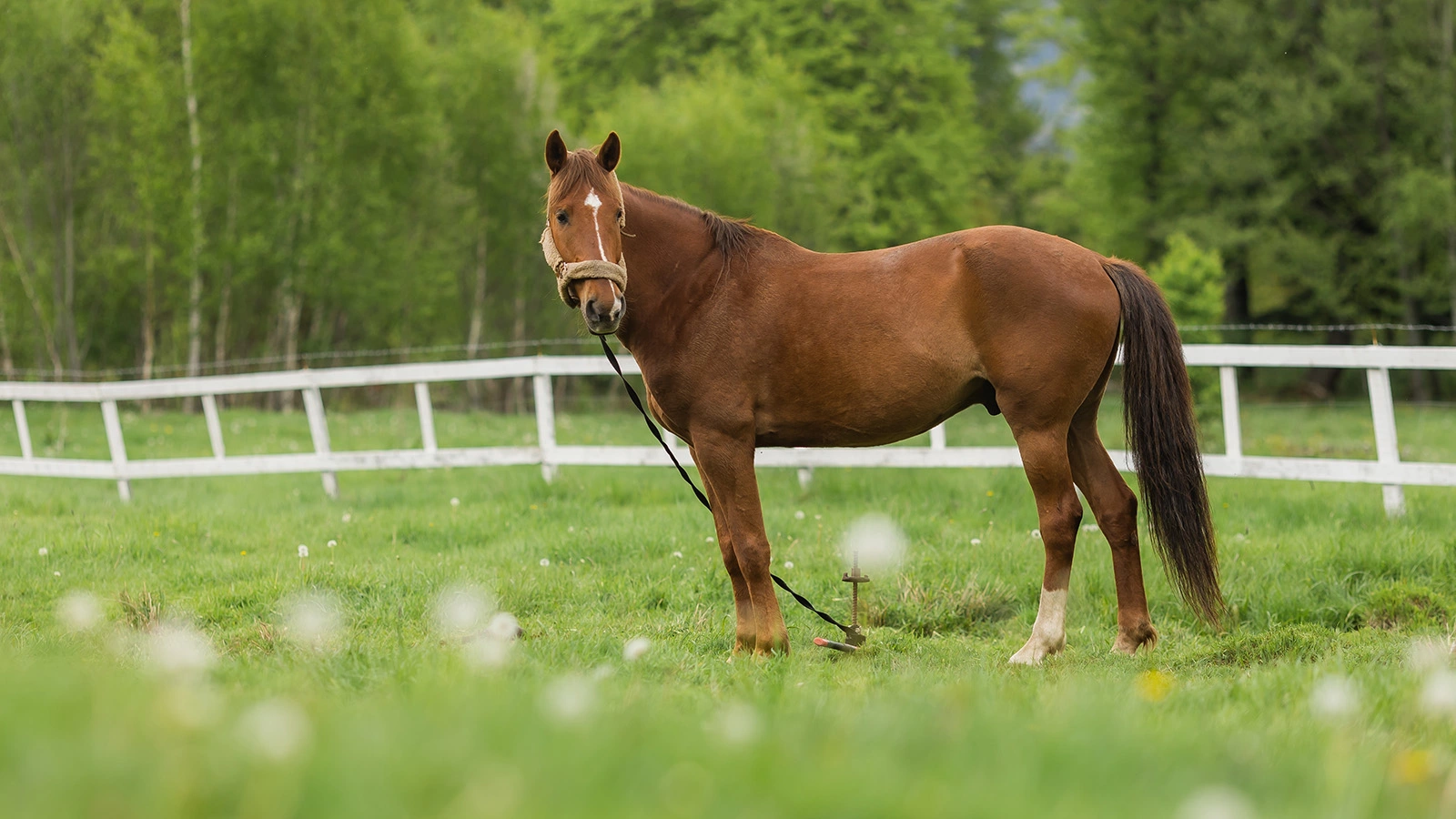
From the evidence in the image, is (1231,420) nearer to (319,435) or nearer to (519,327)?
(319,435)

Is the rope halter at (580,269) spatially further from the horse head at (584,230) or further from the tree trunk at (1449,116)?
the tree trunk at (1449,116)

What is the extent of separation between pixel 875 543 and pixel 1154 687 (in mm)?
1754

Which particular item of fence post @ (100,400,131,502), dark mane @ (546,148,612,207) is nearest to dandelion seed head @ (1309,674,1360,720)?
dark mane @ (546,148,612,207)

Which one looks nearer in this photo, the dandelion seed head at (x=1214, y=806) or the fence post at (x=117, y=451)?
the dandelion seed head at (x=1214, y=806)

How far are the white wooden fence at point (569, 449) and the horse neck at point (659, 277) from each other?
3.50 meters

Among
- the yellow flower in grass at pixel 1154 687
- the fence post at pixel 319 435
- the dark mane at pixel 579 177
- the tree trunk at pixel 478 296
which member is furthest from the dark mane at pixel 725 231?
the tree trunk at pixel 478 296

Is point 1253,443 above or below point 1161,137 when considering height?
below

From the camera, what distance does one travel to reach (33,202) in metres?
23.3

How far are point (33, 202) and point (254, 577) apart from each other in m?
22.0

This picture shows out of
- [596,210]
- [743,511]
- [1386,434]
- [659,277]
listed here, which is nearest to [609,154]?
[596,210]

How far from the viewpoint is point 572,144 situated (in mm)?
29203

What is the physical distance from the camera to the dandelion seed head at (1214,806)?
1.56m

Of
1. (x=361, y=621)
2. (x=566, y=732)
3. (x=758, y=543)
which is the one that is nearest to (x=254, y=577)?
(x=361, y=621)

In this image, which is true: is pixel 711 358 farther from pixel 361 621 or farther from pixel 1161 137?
pixel 1161 137
